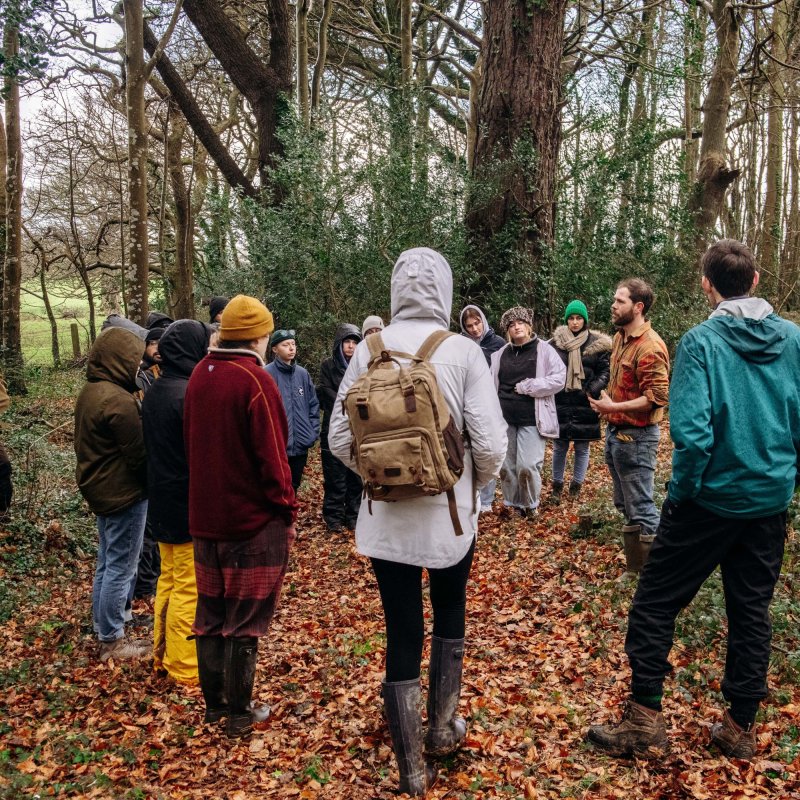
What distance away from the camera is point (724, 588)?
345 cm

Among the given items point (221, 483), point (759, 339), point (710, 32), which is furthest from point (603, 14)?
point (221, 483)

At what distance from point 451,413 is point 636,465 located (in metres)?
2.72

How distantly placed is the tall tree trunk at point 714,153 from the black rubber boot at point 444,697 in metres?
12.0

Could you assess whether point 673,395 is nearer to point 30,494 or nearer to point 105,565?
point 105,565

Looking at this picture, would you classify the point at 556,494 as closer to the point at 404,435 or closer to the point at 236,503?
the point at 236,503

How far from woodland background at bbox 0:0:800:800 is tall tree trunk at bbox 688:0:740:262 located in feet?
0.14

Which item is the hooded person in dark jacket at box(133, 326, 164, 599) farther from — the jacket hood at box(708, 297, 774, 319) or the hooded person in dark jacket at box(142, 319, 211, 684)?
the jacket hood at box(708, 297, 774, 319)

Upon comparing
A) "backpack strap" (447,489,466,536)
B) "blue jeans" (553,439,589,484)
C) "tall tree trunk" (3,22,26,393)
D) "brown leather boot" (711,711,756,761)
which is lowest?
"brown leather boot" (711,711,756,761)

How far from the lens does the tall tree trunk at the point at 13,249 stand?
46.3 ft

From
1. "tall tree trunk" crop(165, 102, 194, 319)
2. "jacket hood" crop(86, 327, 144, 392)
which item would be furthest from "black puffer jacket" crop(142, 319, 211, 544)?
"tall tree trunk" crop(165, 102, 194, 319)

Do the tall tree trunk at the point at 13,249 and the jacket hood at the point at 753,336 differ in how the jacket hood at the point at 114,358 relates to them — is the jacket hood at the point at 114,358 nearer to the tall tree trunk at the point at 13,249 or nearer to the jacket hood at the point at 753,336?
the jacket hood at the point at 753,336

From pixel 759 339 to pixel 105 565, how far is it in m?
4.39

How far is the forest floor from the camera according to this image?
355cm

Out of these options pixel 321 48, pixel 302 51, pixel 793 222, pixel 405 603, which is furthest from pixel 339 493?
pixel 793 222
